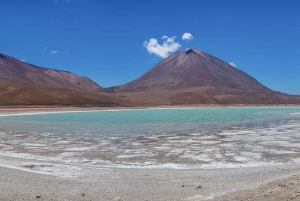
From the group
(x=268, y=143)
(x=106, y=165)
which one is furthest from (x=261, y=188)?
(x=268, y=143)

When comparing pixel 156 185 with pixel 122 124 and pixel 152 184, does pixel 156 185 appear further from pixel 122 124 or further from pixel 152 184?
pixel 122 124

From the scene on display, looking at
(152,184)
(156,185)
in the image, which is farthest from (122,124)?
(156,185)

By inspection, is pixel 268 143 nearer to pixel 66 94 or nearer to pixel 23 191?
pixel 23 191

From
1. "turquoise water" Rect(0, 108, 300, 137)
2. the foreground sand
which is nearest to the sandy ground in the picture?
the foreground sand

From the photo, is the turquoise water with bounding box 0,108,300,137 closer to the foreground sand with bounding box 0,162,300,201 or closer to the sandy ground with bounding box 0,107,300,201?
the sandy ground with bounding box 0,107,300,201

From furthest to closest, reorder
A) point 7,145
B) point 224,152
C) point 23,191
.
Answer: point 7,145
point 224,152
point 23,191

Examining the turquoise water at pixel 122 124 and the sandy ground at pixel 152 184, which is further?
the turquoise water at pixel 122 124

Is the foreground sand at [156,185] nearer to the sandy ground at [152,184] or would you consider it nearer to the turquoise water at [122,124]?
the sandy ground at [152,184]

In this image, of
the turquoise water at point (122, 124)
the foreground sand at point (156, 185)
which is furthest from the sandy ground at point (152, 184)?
the turquoise water at point (122, 124)

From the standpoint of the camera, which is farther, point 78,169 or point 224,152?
point 224,152
